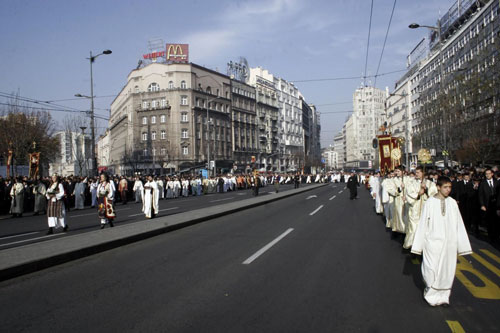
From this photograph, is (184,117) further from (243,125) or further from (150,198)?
(150,198)

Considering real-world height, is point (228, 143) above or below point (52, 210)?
above

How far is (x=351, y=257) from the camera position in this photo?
8352 millimetres

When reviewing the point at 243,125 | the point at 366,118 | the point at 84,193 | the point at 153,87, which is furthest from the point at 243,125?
the point at 366,118

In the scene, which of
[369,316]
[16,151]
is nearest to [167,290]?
[369,316]

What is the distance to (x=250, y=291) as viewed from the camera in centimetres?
596

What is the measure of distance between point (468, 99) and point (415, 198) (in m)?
25.1

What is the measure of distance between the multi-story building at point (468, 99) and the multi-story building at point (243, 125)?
4117 centimetres

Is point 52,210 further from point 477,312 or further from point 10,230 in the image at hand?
point 477,312

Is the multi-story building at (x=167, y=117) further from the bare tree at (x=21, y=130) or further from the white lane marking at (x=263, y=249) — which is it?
the white lane marking at (x=263, y=249)

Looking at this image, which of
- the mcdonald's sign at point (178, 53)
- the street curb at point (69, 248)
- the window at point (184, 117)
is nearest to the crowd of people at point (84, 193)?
the street curb at point (69, 248)

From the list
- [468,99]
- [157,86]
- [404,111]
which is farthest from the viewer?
[404,111]

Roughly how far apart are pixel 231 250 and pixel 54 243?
4.08m

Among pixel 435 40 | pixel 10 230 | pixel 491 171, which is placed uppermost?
pixel 435 40

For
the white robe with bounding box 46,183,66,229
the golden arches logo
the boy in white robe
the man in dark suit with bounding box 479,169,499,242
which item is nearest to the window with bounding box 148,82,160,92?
the golden arches logo
